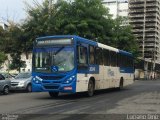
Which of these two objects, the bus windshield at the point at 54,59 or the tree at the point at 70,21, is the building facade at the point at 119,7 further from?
the bus windshield at the point at 54,59

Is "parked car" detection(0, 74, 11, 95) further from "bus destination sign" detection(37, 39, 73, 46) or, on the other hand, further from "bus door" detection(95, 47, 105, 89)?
"bus door" detection(95, 47, 105, 89)

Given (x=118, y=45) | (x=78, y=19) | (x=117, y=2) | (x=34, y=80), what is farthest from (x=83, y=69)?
(x=117, y=2)

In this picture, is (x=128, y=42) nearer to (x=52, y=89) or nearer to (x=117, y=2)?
(x=52, y=89)

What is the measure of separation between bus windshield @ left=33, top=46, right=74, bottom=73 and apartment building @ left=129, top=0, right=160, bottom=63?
132 metres

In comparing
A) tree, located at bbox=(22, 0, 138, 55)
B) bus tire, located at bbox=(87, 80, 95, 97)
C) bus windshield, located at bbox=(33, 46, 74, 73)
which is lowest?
bus tire, located at bbox=(87, 80, 95, 97)

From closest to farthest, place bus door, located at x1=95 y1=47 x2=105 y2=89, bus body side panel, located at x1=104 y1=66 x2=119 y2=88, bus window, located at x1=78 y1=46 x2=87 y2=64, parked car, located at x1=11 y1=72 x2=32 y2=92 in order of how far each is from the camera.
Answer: bus window, located at x1=78 y1=46 x2=87 y2=64, bus door, located at x1=95 y1=47 x2=105 y2=89, bus body side panel, located at x1=104 y1=66 x2=119 y2=88, parked car, located at x1=11 y1=72 x2=32 y2=92

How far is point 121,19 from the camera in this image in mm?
52625

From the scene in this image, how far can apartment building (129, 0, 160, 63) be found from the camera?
153 metres

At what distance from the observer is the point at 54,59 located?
20781 millimetres

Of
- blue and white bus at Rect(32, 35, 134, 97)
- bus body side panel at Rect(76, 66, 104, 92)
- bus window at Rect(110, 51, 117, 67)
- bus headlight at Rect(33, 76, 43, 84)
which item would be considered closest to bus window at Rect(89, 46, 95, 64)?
blue and white bus at Rect(32, 35, 134, 97)

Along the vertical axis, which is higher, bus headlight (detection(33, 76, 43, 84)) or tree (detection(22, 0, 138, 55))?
tree (detection(22, 0, 138, 55))

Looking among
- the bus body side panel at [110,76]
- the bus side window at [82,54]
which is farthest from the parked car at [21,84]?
the bus side window at [82,54]

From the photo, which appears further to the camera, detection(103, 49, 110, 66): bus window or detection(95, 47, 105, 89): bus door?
detection(103, 49, 110, 66): bus window

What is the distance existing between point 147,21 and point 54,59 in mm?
137980
